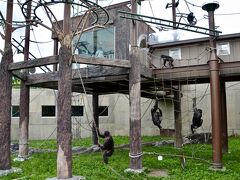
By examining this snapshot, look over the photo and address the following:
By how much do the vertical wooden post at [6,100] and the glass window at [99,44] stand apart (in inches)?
176

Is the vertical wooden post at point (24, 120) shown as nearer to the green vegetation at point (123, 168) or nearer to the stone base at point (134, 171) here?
the green vegetation at point (123, 168)

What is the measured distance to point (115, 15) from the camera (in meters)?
14.4

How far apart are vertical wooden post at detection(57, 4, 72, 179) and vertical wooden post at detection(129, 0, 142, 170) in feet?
6.67

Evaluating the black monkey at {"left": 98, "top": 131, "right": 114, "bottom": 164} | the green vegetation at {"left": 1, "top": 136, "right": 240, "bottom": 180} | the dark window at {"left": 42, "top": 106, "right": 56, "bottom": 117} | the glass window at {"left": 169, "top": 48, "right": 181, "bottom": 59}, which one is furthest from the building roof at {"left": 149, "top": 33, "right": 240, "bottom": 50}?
the black monkey at {"left": 98, "top": 131, "right": 114, "bottom": 164}

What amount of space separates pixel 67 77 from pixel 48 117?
13.4 m

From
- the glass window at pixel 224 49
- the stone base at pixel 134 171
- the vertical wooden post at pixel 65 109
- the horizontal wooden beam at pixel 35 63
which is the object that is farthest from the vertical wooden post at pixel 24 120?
the glass window at pixel 224 49

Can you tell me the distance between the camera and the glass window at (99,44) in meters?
14.2

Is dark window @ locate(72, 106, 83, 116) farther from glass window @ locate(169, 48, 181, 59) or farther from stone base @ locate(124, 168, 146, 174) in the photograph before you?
stone base @ locate(124, 168, 146, 174)

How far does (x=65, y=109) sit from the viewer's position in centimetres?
814

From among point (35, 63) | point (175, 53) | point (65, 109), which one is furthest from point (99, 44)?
point (65, 109)

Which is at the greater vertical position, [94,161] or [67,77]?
[67,77]

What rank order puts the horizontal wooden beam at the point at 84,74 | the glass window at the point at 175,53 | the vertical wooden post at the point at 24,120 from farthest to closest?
the glass window at the point at 175,53 → the vertical wooden post at the point at 24,120 → the horizontal wooden beam at the point at 84,74

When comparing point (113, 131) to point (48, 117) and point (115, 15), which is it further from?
point (115, 15)

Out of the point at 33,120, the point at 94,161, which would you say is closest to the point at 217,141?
the point at 94,161
